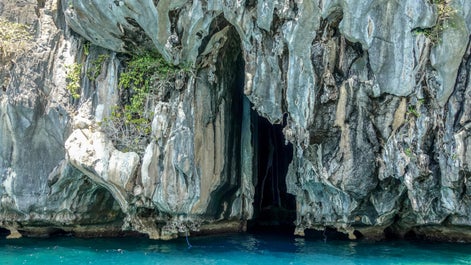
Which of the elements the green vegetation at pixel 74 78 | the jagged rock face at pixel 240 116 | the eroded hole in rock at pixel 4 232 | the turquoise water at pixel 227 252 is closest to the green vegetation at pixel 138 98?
the jagged rock face at pixel 240 116

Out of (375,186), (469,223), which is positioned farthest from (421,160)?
(469,223)

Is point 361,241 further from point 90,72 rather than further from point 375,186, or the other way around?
point 90,72

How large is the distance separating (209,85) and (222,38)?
4.81ft

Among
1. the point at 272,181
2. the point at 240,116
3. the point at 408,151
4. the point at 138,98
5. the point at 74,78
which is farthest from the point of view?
the point at 272,181

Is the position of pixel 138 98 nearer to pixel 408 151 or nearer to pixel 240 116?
pixel 240 116

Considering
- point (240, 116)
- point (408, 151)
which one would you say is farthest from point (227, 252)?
point (408, 151)

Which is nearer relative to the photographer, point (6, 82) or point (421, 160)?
point (421, 160)

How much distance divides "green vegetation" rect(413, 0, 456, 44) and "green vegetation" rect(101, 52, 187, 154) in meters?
6.35

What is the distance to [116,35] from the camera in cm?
1341

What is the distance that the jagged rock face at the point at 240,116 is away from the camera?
35.5ft

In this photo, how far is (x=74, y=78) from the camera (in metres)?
13.9

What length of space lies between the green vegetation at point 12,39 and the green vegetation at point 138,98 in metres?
3.05

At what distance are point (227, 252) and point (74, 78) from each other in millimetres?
6655

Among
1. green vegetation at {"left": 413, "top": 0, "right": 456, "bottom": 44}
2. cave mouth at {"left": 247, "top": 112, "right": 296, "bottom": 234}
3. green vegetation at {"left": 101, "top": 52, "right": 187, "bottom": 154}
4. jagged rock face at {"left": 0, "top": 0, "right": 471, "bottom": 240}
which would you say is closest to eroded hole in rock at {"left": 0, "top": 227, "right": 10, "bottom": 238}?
jagged rock face at {"left": 0, "top": 0, "right": 471, "bottom": 240}
